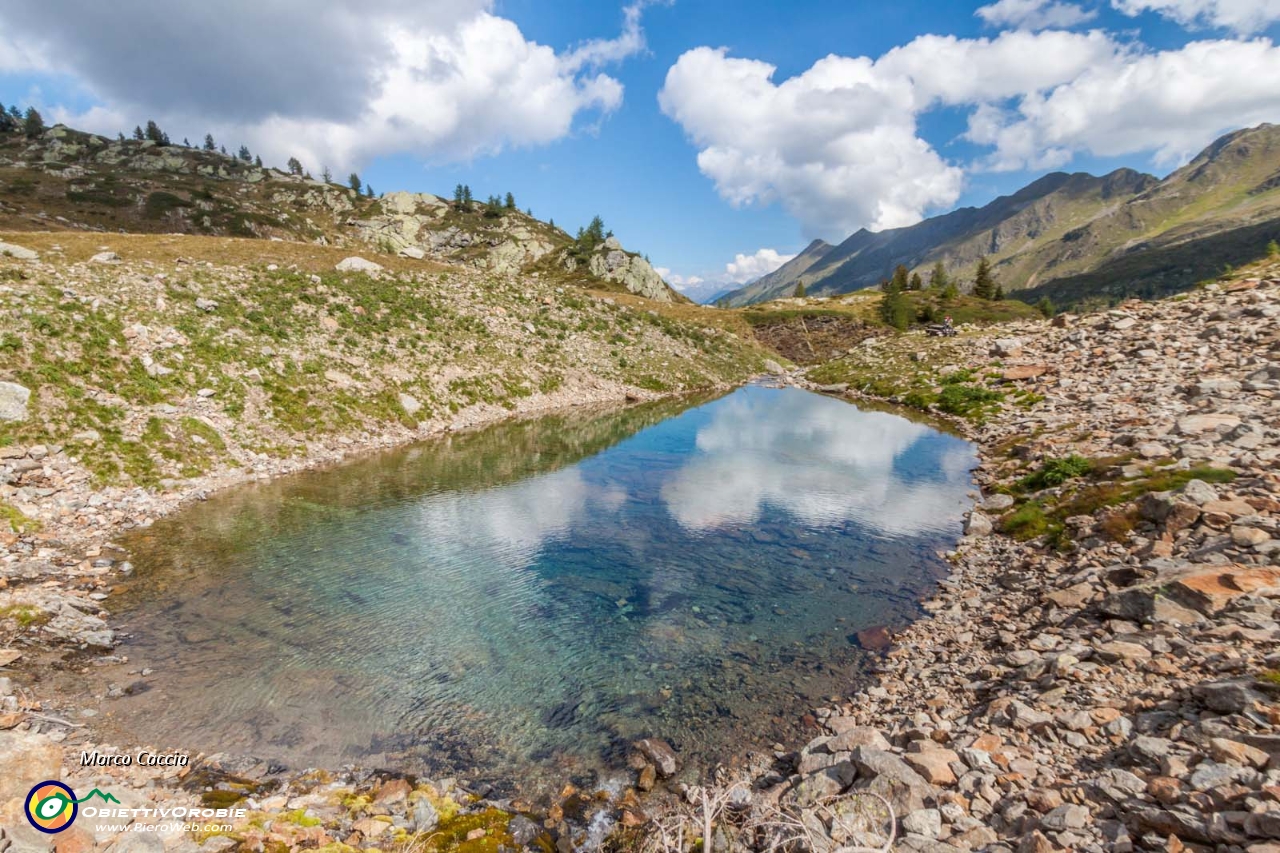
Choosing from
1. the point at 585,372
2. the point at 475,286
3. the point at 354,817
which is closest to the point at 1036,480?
the point at 354,817

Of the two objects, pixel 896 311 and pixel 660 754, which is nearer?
pixel 660 754

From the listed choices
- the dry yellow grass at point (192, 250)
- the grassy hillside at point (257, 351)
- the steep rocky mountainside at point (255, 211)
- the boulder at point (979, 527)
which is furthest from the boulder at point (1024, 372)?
the steep rocky mountainside at point (255, 211)

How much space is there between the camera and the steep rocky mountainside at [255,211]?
402ft

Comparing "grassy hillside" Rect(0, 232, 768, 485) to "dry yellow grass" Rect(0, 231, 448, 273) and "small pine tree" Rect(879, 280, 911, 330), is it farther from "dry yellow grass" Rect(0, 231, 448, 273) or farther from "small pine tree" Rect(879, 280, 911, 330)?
"small pine tree" Rect(879, 280, 911, 330)

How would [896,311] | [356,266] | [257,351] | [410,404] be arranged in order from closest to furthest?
[257,351] < [410,404] < [356,266] < [896,311]

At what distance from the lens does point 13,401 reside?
898 inches

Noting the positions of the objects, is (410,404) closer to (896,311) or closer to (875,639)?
(875,639)

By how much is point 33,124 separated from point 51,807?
277 m

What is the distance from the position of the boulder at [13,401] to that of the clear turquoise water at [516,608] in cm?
840

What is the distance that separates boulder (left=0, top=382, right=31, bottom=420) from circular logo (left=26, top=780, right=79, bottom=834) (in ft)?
77.8

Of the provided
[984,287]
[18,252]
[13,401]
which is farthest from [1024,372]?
[984,287]

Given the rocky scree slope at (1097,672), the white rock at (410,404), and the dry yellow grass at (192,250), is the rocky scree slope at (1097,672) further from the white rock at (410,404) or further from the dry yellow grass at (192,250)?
the dry yellow grass at (192,250)

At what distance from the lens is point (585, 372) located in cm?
6103

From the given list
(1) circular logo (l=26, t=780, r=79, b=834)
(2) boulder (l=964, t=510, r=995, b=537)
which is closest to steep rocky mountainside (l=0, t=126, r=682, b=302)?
(2) boulder (l=964, t=510, r=995, b=537)
